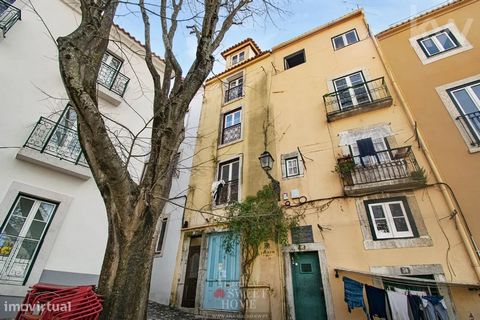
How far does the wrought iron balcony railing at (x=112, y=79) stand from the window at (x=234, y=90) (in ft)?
18.8

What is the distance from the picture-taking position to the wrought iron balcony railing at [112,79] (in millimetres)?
7965

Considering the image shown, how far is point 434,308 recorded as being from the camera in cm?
473

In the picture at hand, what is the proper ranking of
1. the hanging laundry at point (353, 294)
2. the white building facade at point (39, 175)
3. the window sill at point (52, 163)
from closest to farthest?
the white building facade at point (39, 175)
the hanging laundry at point (353, 294)
the window sill at point (52, 163)

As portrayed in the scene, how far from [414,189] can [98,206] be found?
8965 millimetres

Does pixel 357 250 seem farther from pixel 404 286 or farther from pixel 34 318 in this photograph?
pixel 34 318

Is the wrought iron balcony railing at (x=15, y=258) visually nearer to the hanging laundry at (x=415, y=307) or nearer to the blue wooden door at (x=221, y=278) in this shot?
the blue wooden door at (x=221, y=278)

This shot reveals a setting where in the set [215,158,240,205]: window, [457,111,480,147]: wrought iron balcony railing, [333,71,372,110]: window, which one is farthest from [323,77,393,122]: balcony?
[215,158,240,205]: window

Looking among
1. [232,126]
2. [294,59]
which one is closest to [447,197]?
[232,126]

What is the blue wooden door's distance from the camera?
25.0 ft

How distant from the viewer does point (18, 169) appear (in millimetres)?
5602

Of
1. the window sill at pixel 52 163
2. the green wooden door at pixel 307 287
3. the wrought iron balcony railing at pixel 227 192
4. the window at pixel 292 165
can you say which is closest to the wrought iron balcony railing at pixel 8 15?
the window sill at pixel 52 163

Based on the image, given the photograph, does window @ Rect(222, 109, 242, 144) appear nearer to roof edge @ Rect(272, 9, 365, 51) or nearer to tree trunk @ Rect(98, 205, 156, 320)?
roof edge @ Rect(272, 9, 365, 51)

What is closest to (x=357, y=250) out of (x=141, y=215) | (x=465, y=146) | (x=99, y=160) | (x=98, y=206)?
(x=465, y=146)

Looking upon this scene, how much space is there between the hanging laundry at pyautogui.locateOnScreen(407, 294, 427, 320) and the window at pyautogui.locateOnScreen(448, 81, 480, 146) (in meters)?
4.58
